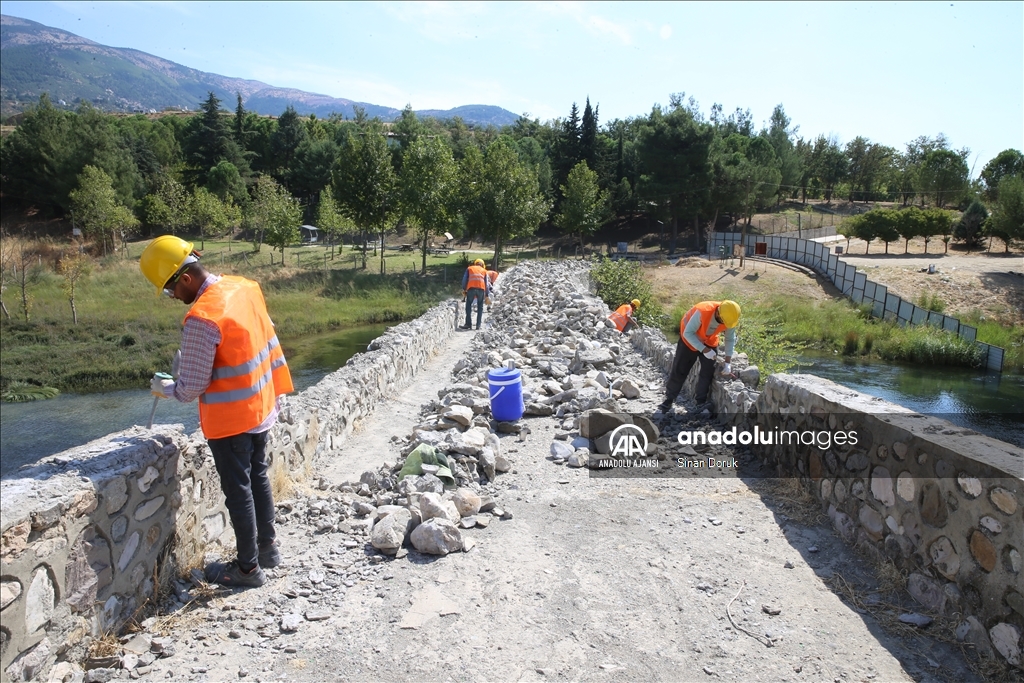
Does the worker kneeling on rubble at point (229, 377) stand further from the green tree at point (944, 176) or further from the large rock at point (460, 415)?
the green tree at point (944, 176)

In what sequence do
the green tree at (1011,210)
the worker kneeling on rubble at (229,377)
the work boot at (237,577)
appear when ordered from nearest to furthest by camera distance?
the worker kneeling on rubble at (229,377)
the work boot at (237,577)
the green tree at (1011,210)

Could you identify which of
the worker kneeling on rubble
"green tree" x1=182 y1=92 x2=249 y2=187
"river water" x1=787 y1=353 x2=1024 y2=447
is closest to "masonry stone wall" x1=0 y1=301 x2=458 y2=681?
the worker kneeling on rubble

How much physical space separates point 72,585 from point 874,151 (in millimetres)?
71996

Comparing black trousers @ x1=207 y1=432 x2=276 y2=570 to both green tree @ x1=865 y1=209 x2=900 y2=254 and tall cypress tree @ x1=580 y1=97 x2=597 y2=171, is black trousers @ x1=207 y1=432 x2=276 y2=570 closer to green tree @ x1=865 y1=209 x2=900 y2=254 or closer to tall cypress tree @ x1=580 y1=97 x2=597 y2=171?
green tree @ x1=865 y1=209 x2=900 y2=254

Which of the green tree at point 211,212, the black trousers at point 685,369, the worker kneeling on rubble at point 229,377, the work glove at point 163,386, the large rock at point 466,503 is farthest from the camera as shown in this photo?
the green tree at point 211,212

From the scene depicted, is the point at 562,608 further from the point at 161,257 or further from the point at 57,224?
the point at 57,224

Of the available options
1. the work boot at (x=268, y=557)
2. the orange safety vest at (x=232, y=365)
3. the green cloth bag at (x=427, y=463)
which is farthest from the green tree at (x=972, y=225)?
the orange safety vest at (x=232, y=365)

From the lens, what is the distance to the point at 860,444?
4.46 m

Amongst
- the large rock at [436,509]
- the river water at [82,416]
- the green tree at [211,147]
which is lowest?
the river water at [82,416]

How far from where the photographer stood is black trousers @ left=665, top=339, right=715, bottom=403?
719 centimetres

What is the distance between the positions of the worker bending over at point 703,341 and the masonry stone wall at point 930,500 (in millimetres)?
1645

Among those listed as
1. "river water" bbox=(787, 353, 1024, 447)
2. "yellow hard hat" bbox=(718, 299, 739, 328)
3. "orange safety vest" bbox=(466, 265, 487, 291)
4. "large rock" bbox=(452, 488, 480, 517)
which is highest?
"yellow hard hat" bbox=(718, 299, 739, 328)

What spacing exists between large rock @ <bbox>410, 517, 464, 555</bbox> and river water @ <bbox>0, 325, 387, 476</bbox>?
10917 mm

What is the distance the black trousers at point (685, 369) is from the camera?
23.6 ft
